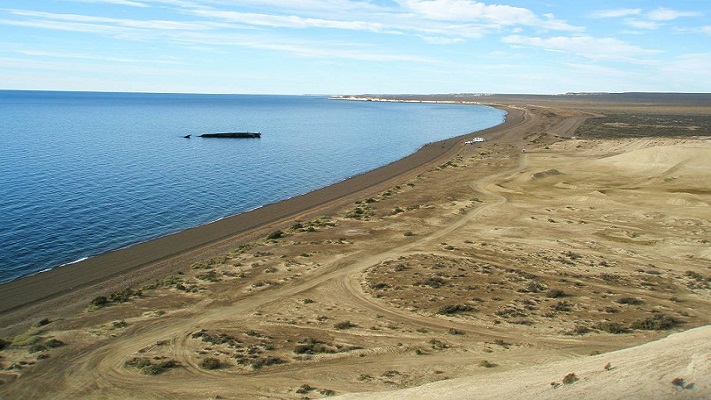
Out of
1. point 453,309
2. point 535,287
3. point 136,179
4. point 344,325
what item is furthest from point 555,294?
point 136,179

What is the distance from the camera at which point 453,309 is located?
25.0 m

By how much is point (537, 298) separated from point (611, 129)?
11070 centimetres

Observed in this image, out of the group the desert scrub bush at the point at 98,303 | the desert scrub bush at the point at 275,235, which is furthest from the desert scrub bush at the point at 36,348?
the desert scrub bush at the point at 275,235

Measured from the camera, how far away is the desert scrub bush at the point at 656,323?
22422 mm

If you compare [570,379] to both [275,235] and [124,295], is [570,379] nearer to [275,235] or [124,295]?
[124,295]

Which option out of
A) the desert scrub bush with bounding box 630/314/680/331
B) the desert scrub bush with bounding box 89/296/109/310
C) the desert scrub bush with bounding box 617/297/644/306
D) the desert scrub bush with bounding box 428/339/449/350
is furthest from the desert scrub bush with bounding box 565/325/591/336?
the desert scrub bush with bounding box 89/296/109/310

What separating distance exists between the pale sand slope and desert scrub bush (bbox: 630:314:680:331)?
17.1 feet

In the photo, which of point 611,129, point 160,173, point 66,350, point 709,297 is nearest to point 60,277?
point 66,350

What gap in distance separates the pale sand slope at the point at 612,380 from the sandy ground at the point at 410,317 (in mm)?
63

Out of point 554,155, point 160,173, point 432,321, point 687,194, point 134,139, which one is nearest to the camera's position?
point 432,321

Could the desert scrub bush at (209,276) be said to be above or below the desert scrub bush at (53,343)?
above

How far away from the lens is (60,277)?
31.9 m

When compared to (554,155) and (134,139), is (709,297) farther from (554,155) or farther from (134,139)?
(134,139)

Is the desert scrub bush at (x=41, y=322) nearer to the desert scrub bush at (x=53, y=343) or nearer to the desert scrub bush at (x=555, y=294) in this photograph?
the desert scrub bush at (x=53, y=343)
